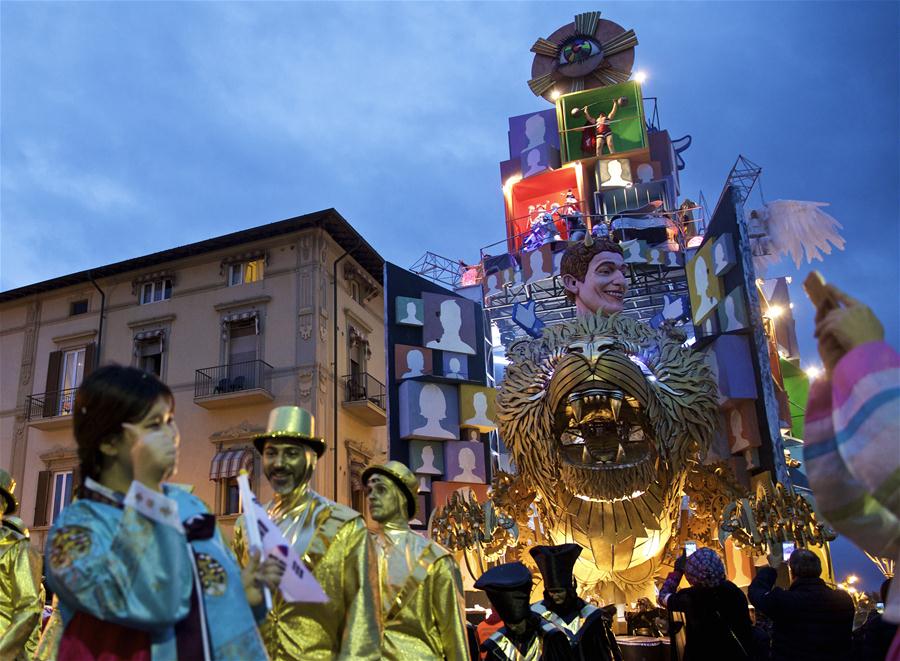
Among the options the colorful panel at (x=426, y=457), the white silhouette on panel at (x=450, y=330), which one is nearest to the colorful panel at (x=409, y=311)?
the white silhouette on panel at (x=450, y=330)

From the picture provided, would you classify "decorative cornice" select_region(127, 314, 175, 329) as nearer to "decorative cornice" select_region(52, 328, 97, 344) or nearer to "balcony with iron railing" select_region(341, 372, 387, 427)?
"decorative cornice" select_region(52, 328, 97, 344)

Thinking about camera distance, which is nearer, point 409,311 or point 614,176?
point 409,311

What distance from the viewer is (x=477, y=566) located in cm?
701

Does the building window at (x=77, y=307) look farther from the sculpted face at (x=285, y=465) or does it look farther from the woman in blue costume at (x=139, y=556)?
the woman in blue costume at (x=139, y=556)

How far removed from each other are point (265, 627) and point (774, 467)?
5555 millimetres

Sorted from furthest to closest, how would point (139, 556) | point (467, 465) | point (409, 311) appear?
point (409, 311) → point (467, 465) → point (139, 556)

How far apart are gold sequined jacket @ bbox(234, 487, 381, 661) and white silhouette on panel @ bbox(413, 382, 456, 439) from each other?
21.9ft

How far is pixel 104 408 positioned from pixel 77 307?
59.8 feet

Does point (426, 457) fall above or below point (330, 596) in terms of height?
above

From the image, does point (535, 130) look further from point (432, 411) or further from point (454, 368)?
point (432, 411)

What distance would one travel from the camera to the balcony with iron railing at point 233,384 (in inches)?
604

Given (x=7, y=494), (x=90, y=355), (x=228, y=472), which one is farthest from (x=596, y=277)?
(x=90, y=355)

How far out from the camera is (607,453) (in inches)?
247

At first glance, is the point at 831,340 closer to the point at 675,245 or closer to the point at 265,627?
the point at 265,627
